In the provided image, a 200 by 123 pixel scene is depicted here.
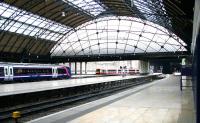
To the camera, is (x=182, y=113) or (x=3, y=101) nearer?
(x=182, y=113)

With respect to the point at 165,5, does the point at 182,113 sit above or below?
below

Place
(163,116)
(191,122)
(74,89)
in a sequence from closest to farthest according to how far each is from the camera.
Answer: (191,122), (163,116), (74,89)

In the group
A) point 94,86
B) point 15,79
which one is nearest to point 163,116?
point 94,86

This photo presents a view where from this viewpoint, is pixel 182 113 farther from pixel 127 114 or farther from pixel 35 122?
pixel 35 122

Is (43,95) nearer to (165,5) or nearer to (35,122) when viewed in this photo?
(35,122)

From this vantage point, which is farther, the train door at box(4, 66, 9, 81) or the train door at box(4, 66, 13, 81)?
the train door at box(4, 66, 13, 81)

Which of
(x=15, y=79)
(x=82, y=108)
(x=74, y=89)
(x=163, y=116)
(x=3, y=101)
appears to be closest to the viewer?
(x=163, y=116)

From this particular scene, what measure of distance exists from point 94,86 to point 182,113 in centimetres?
2716

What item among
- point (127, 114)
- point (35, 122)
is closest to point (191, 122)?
point (127, 114)

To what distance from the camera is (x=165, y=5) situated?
43.6m

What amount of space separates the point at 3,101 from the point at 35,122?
9.71 m

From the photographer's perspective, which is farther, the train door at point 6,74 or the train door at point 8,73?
the train door at point 8,73

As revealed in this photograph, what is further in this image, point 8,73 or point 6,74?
point 8,73

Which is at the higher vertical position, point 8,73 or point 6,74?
point 8,73
